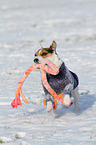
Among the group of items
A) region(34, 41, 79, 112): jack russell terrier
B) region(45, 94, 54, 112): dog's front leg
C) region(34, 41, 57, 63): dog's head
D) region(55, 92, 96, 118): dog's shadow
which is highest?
region(34, 41, 57, 63): dog's head

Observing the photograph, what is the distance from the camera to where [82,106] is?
5.83 meters

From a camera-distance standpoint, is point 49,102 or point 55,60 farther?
point 49,102

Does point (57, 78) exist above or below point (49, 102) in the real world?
above

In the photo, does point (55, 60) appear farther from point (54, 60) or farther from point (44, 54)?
point (44, 54)

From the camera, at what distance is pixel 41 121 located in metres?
5.12

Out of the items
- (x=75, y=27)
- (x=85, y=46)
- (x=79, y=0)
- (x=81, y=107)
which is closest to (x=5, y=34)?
(x=75, y=27)

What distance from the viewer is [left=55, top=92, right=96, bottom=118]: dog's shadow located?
18.1 feet

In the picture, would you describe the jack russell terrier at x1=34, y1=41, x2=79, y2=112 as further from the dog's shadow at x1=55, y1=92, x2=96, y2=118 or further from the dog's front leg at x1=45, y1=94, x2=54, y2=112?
the dog's shadow at x1=55, y1=92, x2=96, y2=118

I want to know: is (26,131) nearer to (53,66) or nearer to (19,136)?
(19,136)

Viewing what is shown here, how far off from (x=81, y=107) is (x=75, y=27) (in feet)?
36.2

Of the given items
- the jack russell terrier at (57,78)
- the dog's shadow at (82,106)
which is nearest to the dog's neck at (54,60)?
the jack russell terrier at (57,78)

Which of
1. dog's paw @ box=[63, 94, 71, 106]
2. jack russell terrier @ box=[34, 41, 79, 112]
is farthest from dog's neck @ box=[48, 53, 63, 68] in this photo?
dog's paw @ box=[63, 94, 71, 106]

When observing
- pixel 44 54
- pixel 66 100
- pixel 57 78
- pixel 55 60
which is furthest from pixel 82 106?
pixel 44 54

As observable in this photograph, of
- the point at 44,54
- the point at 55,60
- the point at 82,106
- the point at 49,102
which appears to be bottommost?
the point at 82,106
